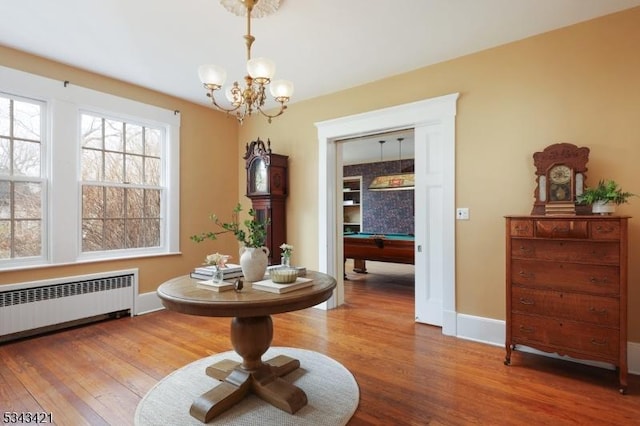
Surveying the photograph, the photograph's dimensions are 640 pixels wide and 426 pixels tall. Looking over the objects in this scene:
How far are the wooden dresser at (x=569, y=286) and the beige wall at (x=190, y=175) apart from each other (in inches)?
146

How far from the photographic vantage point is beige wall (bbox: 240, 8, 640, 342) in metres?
2.48

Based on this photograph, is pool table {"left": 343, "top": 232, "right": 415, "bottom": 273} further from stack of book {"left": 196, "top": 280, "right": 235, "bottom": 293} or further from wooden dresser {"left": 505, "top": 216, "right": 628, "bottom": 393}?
stack of book {"left": 196, "top": 280, "right": 235, "bottom": 293}

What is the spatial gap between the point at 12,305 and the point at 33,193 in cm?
105

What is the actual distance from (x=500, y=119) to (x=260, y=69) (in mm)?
2173

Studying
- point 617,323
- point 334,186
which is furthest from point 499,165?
point 334,186

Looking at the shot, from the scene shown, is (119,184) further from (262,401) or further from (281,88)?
(262,401)

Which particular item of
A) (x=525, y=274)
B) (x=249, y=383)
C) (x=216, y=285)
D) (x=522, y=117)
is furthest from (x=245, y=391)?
(x=522, y=117)

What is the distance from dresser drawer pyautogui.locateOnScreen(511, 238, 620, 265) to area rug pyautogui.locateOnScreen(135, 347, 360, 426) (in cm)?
160

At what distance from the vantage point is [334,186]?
417cm

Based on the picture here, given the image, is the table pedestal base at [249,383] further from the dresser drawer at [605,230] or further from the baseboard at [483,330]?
the dresser drawer at [605,230]

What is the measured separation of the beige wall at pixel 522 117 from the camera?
248cm

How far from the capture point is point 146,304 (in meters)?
3.95

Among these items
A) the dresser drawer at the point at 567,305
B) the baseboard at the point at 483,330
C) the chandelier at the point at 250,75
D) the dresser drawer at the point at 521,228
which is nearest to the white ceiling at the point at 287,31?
the chandelier at the point at 250,75

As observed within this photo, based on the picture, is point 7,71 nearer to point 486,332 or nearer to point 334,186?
point 334,186
